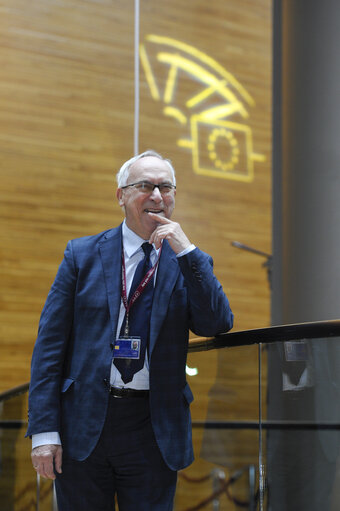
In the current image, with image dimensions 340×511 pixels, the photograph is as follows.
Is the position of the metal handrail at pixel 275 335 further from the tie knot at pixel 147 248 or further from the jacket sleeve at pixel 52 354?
the jacket sleeve at pixel 52 354

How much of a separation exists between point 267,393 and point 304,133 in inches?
61.0

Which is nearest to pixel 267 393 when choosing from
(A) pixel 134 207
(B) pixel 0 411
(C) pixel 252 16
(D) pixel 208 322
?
(D) pixel 208 322

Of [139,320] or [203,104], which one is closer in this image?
[139,320]

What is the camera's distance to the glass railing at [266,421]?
1.98 m

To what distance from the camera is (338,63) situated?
318 centimetres

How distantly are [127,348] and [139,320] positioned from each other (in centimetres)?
9

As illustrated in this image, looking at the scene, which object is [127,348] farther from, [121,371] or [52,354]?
[52,354]

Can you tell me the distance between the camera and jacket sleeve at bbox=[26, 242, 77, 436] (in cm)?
178

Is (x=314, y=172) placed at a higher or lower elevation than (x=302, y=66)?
lower

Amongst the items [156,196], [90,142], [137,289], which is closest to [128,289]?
[137,289]

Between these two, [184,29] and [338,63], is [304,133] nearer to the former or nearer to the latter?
[338,63]

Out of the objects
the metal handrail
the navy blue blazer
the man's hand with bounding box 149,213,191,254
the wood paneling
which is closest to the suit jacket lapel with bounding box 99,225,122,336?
the navy blue blazer

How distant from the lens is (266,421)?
2.15m

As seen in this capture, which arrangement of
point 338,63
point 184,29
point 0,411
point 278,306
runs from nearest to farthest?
1. point 338,63
2. point 278,306
3. point 0,411
4. point 184,29
